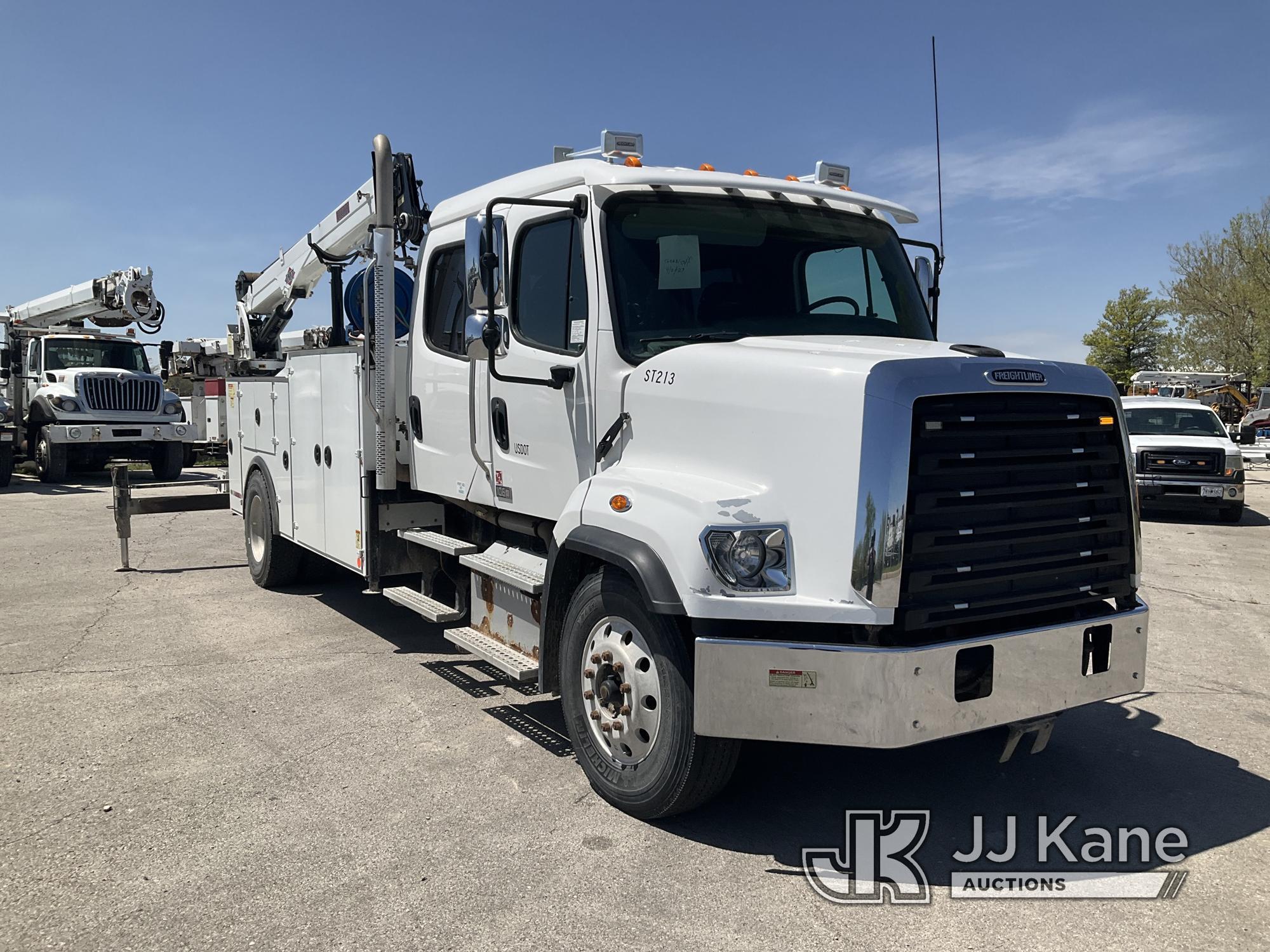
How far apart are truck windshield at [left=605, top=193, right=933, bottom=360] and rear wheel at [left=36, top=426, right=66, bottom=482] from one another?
18.4 m

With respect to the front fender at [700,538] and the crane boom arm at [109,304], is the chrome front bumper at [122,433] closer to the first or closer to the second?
the crane boom arm at [109,304]

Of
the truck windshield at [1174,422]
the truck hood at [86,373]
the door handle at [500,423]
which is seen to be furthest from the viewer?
the truck hood at [86,373]

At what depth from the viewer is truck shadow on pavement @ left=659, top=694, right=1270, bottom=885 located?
3877 mm

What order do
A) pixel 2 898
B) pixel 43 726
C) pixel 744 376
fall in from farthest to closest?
pixel 43 726
pixel 744 376
pixel 2 898

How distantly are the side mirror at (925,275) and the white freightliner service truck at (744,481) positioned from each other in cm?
1

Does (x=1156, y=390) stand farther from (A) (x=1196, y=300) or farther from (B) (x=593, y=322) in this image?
(B) (x=593, y=322)

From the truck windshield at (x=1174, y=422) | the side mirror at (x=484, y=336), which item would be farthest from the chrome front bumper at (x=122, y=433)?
the truck windshield at (x=1174, y=422)

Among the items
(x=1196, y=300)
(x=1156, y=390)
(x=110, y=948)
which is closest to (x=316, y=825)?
(x=110, y=948)

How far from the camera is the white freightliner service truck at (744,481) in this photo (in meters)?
3.47

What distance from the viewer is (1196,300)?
146 feet

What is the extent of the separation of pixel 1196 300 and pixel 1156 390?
8791 millimetres

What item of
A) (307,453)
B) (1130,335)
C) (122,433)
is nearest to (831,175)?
(307,453)

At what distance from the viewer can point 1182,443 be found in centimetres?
1483

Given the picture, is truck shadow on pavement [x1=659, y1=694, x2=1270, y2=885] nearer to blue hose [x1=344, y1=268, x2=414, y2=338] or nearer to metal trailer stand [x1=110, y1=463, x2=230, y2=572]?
blue hose [x1=344, y1=268, x2=414, y2=338]
